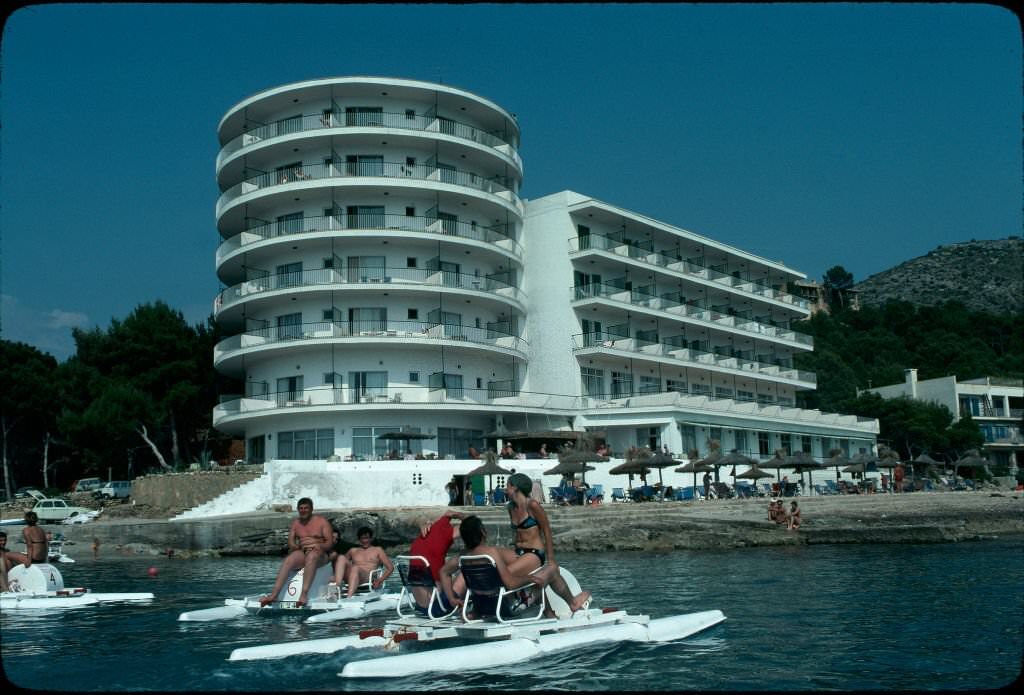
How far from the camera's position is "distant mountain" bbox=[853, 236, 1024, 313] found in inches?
6560

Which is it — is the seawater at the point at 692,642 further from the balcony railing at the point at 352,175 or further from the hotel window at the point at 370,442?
the balcony railing at the point at 352,175

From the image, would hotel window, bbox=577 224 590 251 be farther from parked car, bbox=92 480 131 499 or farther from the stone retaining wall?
parked car, bbox=92 480 131 499

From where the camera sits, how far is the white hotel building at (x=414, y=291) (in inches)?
1849

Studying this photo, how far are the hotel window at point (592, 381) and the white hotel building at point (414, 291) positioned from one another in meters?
0.09

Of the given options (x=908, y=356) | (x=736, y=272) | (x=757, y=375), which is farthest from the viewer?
(x=908, y=356)

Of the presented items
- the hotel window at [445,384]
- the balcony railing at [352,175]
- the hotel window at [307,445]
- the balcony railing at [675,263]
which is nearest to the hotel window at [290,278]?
the balcony railing at [352,175]

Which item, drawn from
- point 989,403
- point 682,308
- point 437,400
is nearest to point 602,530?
point 437,400

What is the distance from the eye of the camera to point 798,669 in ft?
33.5

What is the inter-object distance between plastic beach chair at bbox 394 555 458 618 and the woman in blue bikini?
1.15m

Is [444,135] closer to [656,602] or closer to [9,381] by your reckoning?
[9,381]

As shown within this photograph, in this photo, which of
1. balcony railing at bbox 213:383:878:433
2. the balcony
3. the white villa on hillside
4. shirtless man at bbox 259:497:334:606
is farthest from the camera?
the white villa on hillside

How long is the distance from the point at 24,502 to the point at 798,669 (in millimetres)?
47711

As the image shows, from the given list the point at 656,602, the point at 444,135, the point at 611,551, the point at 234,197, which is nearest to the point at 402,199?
the point at 444,135

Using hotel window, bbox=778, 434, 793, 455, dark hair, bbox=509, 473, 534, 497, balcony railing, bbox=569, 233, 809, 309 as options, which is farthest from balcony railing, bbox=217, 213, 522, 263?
dark hair, bbox=509, 473, 534, 497
